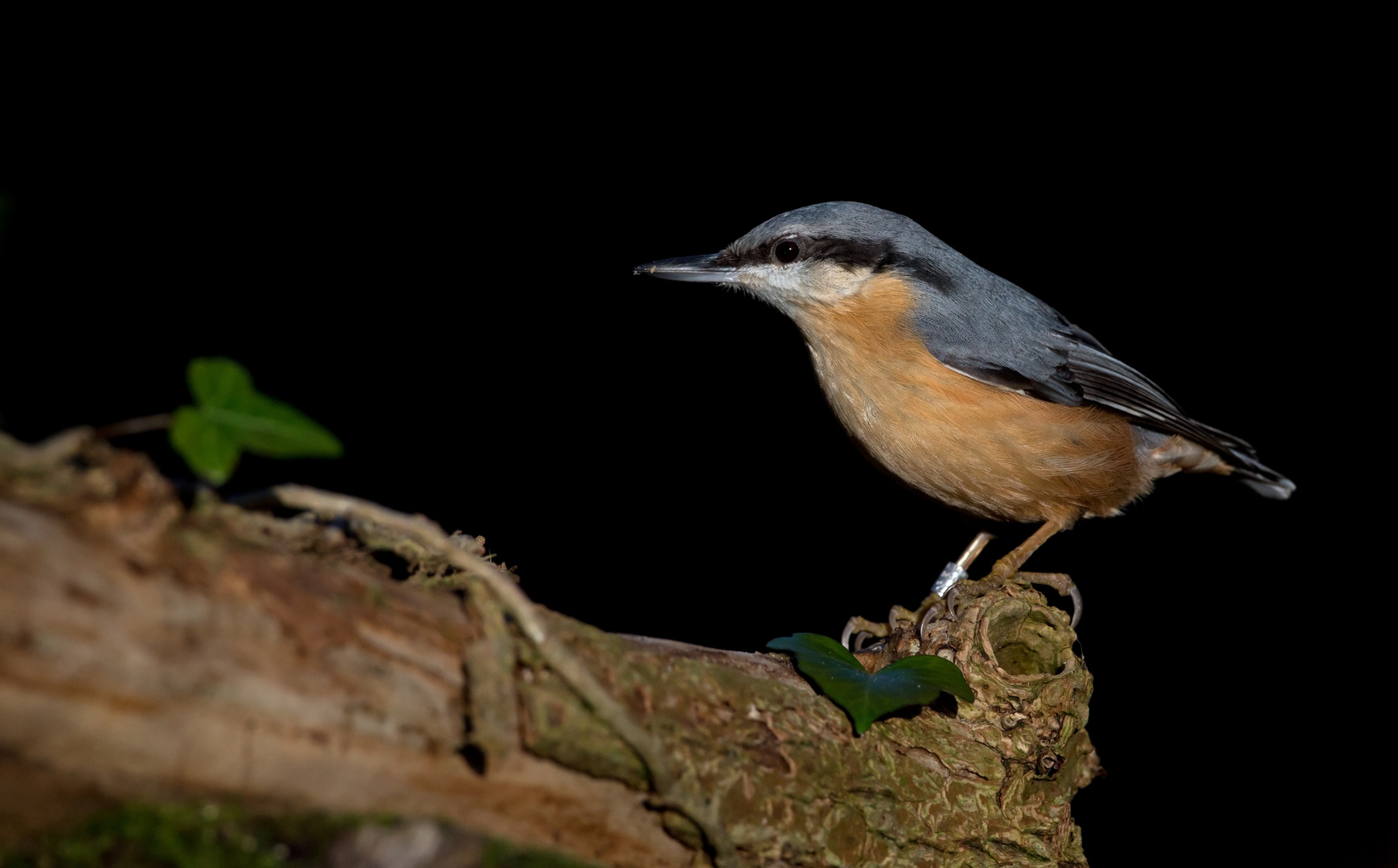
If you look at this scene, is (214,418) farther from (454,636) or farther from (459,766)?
(459,766)

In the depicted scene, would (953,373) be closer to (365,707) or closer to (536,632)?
(536,632)

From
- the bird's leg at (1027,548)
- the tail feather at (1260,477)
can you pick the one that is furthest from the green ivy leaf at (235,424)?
the tail feather at (1260,477)

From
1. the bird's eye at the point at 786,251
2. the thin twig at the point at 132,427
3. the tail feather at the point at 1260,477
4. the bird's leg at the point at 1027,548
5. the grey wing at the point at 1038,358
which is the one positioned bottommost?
the bird's leg at the point at 1027,548

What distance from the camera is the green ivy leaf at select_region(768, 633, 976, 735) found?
1.90m

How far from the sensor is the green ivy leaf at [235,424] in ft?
4.23

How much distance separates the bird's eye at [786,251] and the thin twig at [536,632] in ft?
6.52

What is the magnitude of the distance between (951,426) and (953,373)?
0.16 m

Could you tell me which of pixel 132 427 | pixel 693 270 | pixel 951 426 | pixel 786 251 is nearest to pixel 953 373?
pixel 951 426

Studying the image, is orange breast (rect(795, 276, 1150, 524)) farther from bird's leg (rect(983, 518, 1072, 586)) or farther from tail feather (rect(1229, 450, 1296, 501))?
tail feather (rect(1229, 450, 1296, 501))

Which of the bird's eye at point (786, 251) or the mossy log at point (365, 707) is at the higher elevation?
the bird's eye at point (786, 251)

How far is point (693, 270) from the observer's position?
335cm

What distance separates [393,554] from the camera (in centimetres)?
167

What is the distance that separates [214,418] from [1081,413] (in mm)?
2580

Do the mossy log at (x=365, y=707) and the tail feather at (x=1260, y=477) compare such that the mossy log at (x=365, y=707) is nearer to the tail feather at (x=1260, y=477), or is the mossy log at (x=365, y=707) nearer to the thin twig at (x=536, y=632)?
the thin twig at (x=536, y=632)
